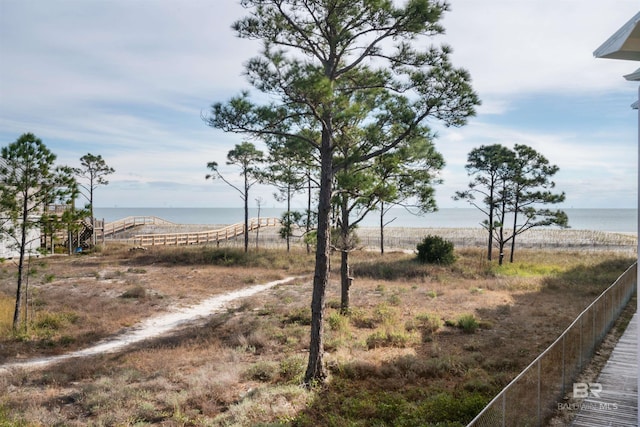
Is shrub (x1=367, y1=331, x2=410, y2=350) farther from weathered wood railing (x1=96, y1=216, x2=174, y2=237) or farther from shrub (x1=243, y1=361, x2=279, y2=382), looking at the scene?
weathered wood railing (x1=96, y1=216, x2=174, y2=237)

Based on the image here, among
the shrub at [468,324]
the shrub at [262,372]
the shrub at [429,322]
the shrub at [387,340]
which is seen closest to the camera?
the shrub at [262,372]

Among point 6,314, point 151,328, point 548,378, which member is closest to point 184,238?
point 6,314

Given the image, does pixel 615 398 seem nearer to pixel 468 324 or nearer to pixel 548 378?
pixel 548 378

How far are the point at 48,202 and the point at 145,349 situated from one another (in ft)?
21.2

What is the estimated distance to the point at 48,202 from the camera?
15039 millimetres

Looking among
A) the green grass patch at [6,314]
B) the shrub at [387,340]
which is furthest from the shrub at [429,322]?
the green grass patch at [6,314]

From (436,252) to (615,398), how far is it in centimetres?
2197

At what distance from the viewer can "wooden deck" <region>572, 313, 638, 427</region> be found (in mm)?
7191

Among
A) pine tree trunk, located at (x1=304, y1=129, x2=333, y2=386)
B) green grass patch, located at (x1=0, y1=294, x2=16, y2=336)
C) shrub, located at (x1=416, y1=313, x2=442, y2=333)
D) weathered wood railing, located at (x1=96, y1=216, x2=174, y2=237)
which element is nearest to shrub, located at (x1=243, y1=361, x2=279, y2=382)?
pine tree trunk, located at (x1=304, y1=129, x2=333, y2=386)

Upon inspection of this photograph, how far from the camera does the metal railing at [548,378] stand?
5.61 meters
